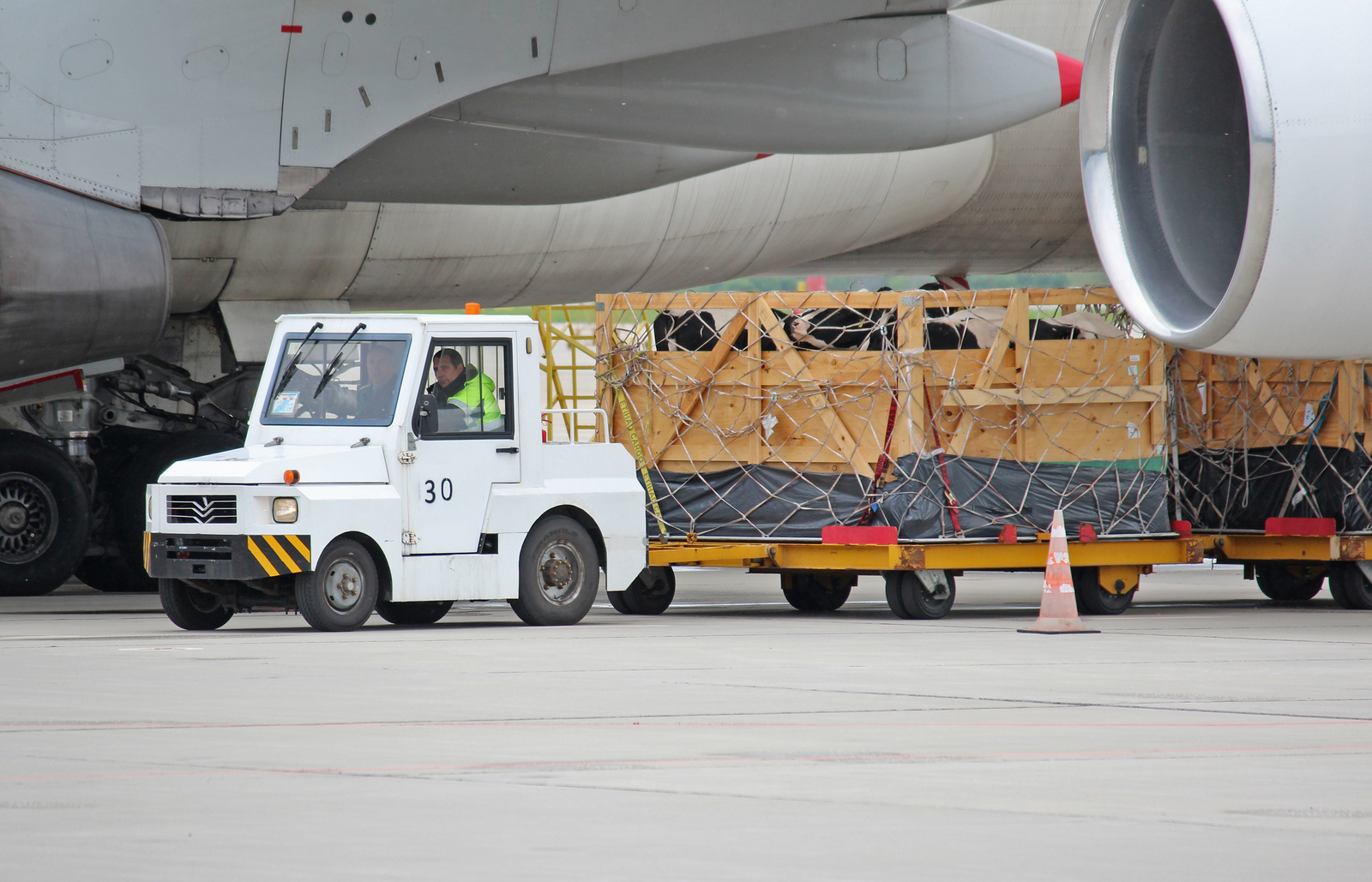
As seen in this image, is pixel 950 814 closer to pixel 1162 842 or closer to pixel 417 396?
pixel 1162 842

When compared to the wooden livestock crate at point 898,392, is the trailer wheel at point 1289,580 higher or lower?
lower

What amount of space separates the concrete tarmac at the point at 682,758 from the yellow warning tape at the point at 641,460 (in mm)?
2837

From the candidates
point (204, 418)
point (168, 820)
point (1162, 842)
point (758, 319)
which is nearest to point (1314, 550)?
point (758, 319)

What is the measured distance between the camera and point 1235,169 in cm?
873

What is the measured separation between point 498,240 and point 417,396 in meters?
5.12

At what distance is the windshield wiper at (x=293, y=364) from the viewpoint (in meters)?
10.4

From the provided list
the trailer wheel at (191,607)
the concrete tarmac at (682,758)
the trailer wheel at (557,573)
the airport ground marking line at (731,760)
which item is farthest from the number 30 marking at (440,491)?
the airport ground marking line at (731,760)

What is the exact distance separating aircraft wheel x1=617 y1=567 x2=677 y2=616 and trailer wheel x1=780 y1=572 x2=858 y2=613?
886mm

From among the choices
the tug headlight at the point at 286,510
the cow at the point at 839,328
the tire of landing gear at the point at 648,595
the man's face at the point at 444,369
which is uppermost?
the cow at the point at 839,328

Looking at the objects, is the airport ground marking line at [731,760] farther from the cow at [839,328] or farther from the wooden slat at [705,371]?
the wooden slat at [705,371]

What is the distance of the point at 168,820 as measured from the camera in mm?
3982

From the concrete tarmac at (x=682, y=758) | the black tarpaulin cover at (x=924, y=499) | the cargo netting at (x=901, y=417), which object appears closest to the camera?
the concrete tarmac at (x=682, y=758)

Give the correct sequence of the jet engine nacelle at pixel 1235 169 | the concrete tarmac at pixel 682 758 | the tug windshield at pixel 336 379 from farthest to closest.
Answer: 1. the tug windshield at pixel 336 379
2. the jet engine nacelle at pixel 1235 169
3. the concrete tarmac at pixel 682 758

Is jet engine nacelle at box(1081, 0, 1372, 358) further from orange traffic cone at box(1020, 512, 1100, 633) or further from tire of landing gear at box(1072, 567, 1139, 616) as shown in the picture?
tire of landing gear at box(1072, 567, 1139, 616)
